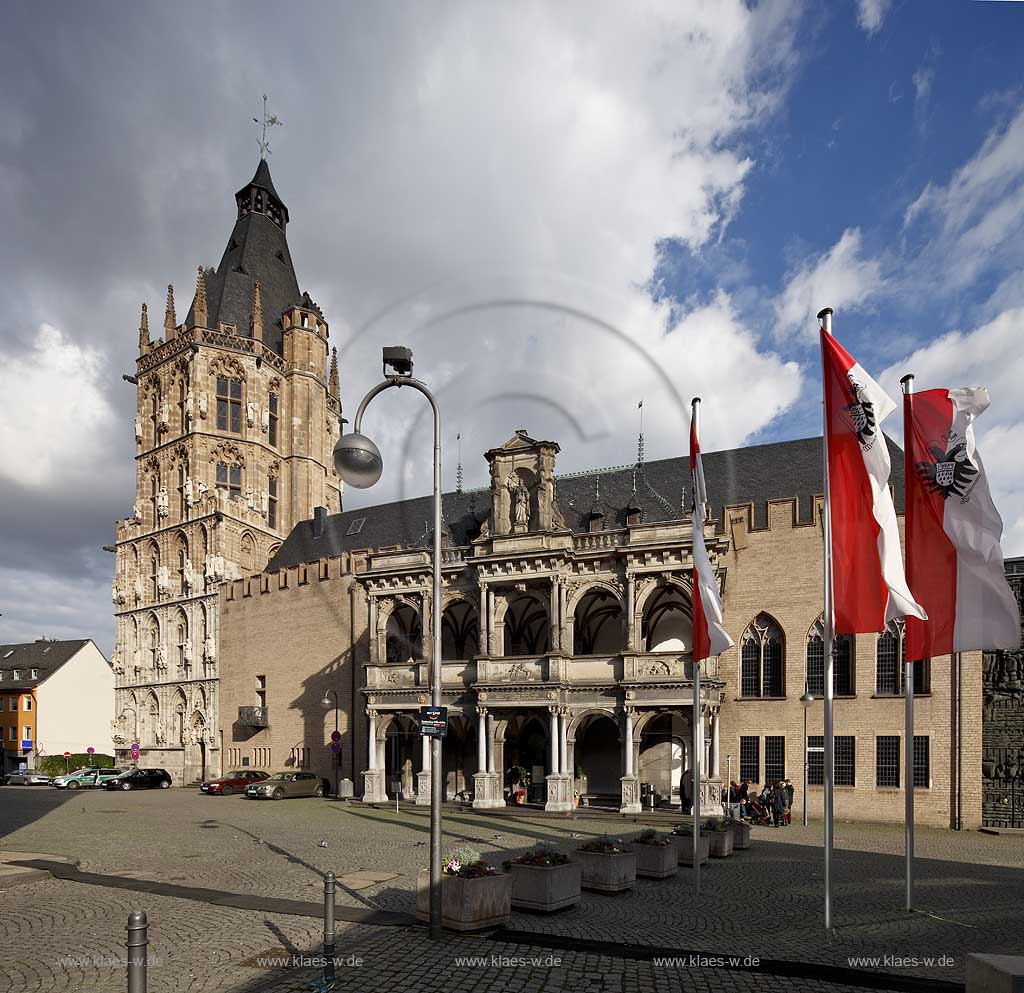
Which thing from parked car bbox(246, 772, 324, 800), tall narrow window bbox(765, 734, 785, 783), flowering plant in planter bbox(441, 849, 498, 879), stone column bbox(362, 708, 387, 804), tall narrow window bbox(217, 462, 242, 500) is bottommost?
parked car bbox(246, 772, 324, 800)

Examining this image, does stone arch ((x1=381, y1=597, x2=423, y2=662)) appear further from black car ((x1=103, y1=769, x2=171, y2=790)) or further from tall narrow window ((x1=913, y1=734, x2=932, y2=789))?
tall narrow window ((x1=913, y1=734, x2=932, y2=789))

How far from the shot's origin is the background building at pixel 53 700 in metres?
72.7

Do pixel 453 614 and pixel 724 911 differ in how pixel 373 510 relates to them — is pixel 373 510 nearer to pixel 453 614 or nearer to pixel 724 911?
pixel 453 614

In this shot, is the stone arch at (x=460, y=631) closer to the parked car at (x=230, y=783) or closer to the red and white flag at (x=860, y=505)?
the parked car at (x=230, y=783)

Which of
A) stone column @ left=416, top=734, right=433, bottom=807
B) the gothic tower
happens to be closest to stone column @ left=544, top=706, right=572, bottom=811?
stone column @ left=416, top=734, right=433, bottom=807

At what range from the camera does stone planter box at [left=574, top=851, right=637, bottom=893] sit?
599 inches

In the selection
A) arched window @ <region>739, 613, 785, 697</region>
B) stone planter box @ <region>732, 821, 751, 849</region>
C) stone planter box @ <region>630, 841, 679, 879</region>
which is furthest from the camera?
arched window @ <region>739, 613, 785, 697</region>

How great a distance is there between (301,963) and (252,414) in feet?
165

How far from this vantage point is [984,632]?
13109 millimetres

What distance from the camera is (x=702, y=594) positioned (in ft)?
57.0

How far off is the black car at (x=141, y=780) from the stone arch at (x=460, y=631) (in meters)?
20.9

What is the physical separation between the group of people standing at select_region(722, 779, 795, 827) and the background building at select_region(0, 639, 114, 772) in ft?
194

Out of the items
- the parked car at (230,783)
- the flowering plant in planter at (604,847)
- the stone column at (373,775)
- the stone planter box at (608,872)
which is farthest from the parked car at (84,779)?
the stone planter box at (608,872)

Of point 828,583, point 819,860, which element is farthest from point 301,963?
point 819,860
